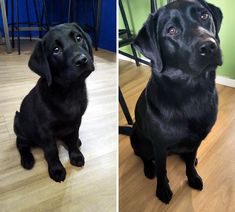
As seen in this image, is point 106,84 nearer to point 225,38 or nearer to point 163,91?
point 225,38

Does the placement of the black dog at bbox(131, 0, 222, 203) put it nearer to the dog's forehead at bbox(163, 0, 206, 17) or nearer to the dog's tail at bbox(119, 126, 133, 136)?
the dog's forehead at bbox(163, 0, 206, 17)

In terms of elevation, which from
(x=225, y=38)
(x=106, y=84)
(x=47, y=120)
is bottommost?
(x=106, y=84)

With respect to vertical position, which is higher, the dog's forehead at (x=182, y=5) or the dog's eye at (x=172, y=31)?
the dog's forehead at (x=182, y=5)

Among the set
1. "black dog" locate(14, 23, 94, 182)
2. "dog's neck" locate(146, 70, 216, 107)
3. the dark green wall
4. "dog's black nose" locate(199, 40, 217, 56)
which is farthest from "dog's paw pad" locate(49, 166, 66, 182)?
"dog's black nose" locate(199, 40, 217, 56)

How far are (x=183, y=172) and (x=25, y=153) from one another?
2.57 feet

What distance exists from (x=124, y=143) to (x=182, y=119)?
501 millimetres

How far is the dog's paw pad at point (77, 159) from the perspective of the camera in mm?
1370

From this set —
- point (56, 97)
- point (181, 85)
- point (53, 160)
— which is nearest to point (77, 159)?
point (53, 160)

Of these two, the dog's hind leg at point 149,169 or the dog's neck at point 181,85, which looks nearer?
the dog's neck at point 181,85

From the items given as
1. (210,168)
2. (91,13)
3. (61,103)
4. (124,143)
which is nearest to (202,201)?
(210,168)

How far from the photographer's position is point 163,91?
3.20 ft

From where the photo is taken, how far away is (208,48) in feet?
2.68

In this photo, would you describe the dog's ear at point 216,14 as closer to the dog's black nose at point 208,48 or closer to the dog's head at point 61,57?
the dog's black nose at point 208,48

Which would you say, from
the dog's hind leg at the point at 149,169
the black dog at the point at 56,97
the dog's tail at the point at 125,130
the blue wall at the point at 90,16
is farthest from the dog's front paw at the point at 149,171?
the blue wall at the point at 90,16
